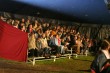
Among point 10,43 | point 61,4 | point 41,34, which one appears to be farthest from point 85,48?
point 10,43

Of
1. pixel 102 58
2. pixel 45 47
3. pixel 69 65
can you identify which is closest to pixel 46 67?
pixel 69 65

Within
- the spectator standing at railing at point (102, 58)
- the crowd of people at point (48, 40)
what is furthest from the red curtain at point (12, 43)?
the spectator standing at railing at point (102, 58)

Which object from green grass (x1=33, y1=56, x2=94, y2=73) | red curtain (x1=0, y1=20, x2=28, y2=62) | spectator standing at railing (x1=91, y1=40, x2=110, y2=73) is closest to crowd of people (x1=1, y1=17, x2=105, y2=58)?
green grass (x1=33, y1=56, x2=94, y2=73)

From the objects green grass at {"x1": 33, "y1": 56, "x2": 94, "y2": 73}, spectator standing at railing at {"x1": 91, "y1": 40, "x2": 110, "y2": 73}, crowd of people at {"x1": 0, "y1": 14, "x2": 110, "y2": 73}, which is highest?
crowd of people at {"x1": 0, "y1": 14, "x2": 110, "y2": 73}

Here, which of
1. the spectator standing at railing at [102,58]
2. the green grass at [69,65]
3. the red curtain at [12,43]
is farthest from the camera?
the green grass at [69,65]

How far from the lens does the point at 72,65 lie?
16984 millimetres

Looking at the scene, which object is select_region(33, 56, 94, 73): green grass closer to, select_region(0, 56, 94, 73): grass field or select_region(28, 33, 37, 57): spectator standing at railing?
select_region(0, 56, 94, 73): grass field

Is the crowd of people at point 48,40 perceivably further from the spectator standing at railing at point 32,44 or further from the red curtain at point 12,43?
the red curtain at point 12,43

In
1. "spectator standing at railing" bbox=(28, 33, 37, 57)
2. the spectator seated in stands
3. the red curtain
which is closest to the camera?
the red curtain

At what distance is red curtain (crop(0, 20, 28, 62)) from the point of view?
1516 centimetres

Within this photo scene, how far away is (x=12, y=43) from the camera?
1542cm

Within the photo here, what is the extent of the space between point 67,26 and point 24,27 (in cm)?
722

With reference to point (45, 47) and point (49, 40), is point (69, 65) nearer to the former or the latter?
point (45, 47)

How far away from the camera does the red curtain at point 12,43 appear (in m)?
15.2
